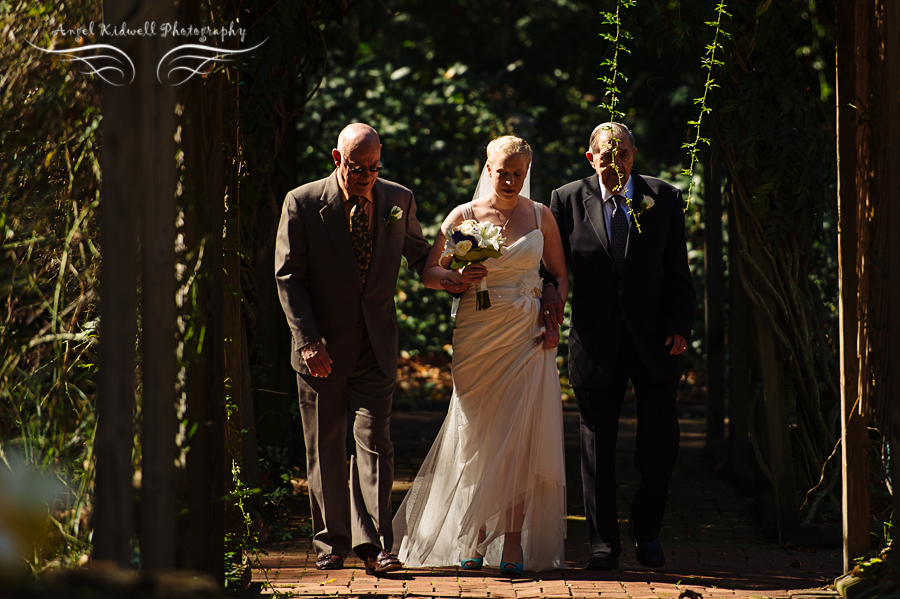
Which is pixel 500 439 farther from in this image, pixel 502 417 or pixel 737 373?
pixel 737 373

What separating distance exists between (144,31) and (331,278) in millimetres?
2177

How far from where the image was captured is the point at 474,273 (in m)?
4.44

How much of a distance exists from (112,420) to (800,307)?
384 cm

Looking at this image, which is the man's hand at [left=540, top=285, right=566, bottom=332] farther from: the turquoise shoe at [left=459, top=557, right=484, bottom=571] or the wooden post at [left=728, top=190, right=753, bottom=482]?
the wooden post at [left=728, top=190, right=753, bottom=482]

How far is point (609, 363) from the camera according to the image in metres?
4.46

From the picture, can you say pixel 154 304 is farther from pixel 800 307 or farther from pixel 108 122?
pixel 800 307

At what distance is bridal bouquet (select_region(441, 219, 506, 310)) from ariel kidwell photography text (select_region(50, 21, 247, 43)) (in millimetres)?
1505

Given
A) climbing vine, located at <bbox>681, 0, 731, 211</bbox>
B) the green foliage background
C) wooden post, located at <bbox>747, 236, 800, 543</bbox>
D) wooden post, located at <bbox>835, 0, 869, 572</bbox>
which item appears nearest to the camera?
the green foliage background

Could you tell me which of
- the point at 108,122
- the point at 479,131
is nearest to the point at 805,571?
the point at 108,122

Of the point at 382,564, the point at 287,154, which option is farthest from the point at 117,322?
the point at 287,154

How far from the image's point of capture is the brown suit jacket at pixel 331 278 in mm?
4398

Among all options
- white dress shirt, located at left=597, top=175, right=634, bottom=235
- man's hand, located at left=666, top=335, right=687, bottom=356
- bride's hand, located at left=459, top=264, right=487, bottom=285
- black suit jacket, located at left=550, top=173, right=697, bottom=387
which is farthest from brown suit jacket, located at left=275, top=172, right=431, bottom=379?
man's hand, located at left=666, top=335, right=687, bottom=356

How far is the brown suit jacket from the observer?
4.40m

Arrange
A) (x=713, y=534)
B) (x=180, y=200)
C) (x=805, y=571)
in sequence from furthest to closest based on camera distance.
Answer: (x=713, y=534) → (x=805, y=571) → (x=180, y=200)
